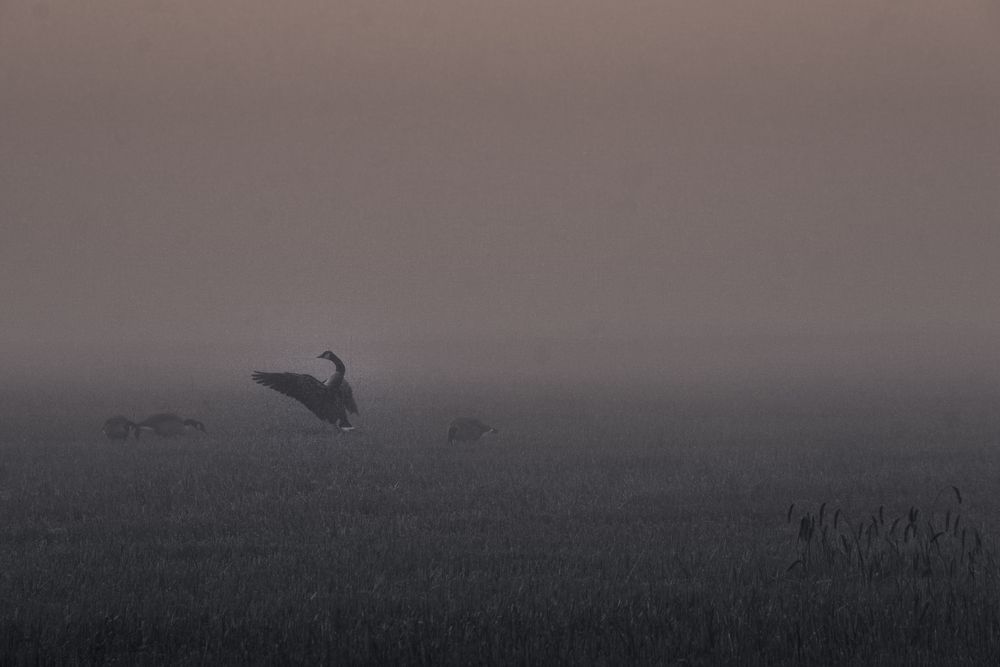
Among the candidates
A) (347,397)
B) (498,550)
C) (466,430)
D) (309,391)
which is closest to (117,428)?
(309,391)

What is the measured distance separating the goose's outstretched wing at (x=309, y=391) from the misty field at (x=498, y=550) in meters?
1.01

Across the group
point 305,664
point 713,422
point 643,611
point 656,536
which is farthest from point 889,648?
point 713,422

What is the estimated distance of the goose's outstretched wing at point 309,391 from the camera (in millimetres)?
22938

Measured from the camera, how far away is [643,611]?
8.64 metres

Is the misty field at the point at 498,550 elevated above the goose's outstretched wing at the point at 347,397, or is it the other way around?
the goose's outstretched wing at the point at 347,397

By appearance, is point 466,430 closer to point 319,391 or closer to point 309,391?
point 319,391

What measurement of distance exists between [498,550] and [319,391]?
1265 cm

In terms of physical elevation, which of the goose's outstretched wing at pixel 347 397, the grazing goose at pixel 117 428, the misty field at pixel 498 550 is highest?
the goose's outstretched wing at pixel 347 397

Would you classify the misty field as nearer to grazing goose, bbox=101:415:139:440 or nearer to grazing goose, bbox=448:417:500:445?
grazing goose, bbox=101:415:139:440

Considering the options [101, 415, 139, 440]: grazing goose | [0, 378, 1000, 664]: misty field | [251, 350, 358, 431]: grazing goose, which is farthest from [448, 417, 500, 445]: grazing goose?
[101, 415, 139, 440]: grazing goose

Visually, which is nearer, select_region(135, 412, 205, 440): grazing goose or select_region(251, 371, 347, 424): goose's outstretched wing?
select_region(251, 371, 347, 424): goose's outstretched wing

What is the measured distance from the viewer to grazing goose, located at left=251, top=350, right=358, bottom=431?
2298 cm

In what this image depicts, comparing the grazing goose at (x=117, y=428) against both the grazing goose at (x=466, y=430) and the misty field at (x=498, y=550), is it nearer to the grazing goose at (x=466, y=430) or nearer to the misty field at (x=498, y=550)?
the misty field at (x=498, y=550)

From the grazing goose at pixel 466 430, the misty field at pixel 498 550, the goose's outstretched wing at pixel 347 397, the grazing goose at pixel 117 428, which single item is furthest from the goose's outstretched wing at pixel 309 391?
the grazing goose at pixel 117 428
